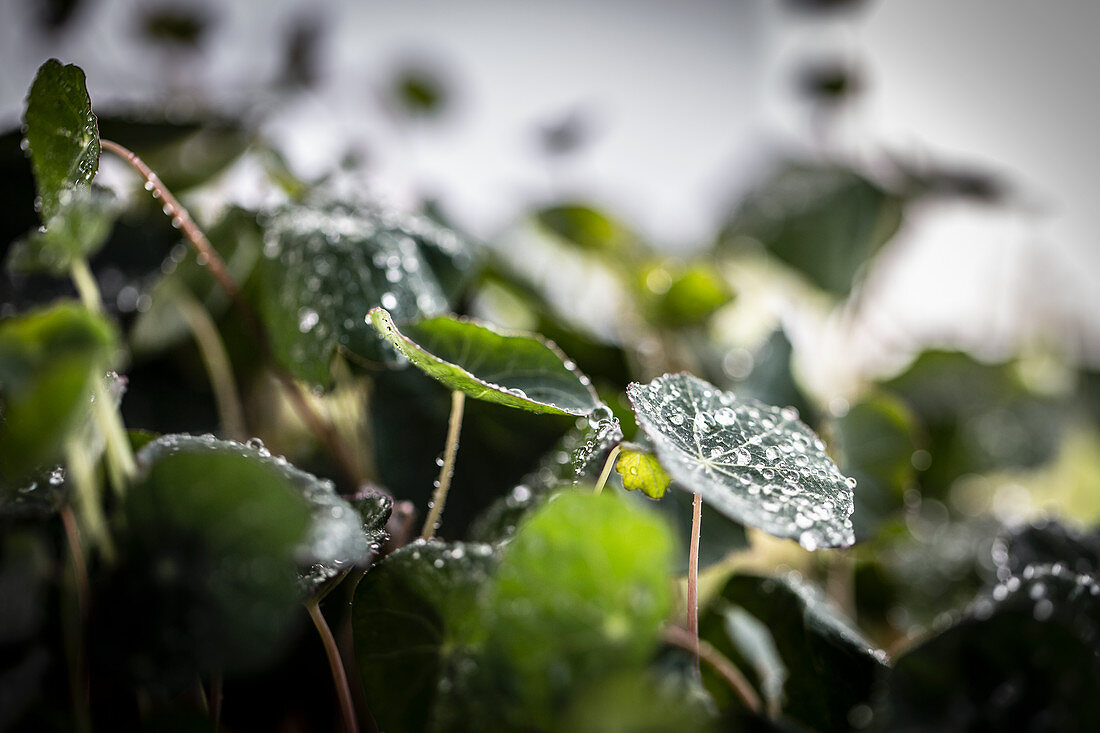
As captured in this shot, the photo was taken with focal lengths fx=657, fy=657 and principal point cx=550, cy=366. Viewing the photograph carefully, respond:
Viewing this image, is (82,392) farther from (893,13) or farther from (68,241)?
(893,13)

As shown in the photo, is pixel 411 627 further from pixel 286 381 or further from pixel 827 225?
pixel 827 225

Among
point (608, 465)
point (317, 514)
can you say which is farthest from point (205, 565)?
point (608, 465)

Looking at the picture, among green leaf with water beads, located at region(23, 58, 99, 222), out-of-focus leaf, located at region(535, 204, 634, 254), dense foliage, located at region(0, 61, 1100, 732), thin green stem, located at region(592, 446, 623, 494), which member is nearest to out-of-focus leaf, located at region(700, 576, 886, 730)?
dense foliage, located at region(0, 61, 1100, 732)

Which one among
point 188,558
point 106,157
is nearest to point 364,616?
point 188,558

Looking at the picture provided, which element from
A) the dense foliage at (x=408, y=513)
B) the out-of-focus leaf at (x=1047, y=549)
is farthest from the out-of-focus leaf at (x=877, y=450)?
the out-of-focus leaf at (x=1047, y=549)

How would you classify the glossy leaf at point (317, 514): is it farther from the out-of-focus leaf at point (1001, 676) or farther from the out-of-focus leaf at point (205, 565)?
the out-of-focus leaf at point (1001, 676)

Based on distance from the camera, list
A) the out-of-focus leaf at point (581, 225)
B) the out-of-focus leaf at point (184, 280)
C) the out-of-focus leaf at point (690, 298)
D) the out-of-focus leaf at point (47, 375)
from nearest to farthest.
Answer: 1. the out-of-focus leaf at point (47, 375)
2. the out-of-focus leaf at point (184, 280)
3. the out-of-focus leaf at point (690, 298)
4. the out-of-focus leaf at point (581, 225)

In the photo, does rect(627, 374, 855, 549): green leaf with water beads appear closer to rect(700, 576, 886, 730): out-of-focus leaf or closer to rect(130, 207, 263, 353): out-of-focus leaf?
rect(700, 576, 886, 730): out-of-focus leaf
